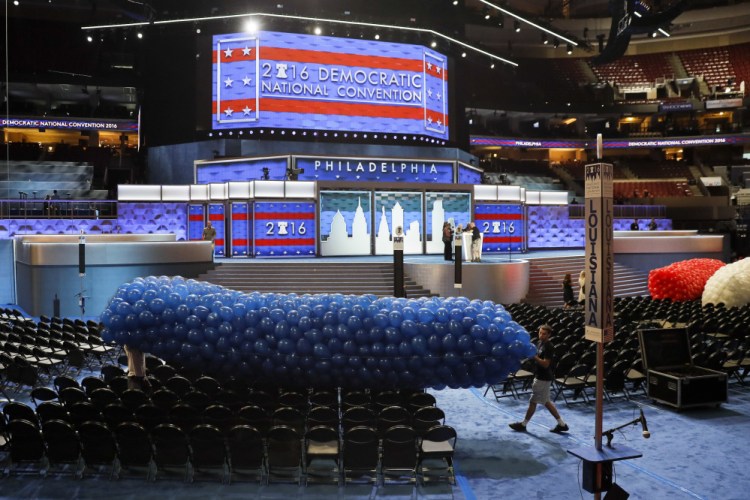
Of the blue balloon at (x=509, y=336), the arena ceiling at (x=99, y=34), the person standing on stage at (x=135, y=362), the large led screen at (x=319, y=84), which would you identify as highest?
the arena ceiling at (x=99, y=34)

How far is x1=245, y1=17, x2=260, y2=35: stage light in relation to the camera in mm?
29688

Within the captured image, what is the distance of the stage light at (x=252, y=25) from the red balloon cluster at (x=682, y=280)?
1854cm

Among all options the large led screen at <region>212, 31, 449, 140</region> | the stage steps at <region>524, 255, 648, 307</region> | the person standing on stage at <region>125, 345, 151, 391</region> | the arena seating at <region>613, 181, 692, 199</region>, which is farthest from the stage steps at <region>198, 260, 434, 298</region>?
the arena seating at <region>613, 181, 692, 199</region>

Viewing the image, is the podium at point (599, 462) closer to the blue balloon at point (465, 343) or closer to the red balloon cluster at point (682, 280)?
the blue balloon at point (465, 343)

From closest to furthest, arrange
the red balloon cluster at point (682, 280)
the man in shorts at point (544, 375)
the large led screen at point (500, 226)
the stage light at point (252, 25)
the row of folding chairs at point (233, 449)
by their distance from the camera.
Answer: the row of folding chairs at point (233, 449)
the man in shorts at point (544, 375)
the red balloon cluster at point (682, 280)
the stage light at point (252, 25)
the large led screen at point (500, 226)

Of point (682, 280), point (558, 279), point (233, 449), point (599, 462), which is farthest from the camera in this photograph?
point (558, 279)

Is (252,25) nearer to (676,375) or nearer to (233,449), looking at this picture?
(676,375)

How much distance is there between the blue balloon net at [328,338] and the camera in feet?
33.2

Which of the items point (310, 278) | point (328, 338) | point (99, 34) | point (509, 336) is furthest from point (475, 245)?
point (99, 34)

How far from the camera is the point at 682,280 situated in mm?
23484

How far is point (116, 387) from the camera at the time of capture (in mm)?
10555

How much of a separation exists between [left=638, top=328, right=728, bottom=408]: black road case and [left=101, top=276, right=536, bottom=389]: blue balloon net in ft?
9.50

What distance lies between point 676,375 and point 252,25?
78.2ft

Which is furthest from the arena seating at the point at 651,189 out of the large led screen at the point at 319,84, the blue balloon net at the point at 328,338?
the blue balloon net at the point at 328,338
